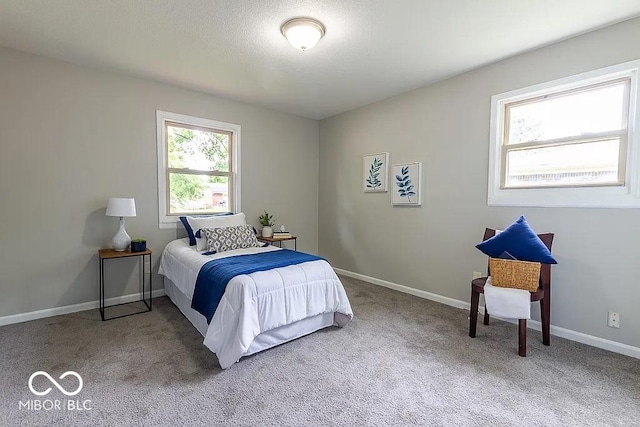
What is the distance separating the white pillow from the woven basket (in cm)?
275

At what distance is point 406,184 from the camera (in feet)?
12.3

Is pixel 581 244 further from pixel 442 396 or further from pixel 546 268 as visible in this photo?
pixel 442 396

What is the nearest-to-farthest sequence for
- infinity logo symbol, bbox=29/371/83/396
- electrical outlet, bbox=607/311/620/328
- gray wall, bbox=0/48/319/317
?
infinity logo symbol, bbox=29/371/83/396
electrical outlet, bbox=607/311/620/328
gray wall, bbox=0/48/319/317

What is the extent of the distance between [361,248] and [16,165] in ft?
12.8

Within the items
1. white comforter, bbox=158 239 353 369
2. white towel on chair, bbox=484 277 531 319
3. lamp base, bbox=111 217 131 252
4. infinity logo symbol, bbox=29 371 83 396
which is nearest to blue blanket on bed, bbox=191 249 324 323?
white comforter, bbox=158 239 353 369

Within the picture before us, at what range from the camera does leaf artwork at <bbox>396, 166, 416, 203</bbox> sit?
12.2 feet

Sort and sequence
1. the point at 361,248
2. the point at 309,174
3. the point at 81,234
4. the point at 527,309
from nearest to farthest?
1. the point at 527,309
2. the point at 81,234
3. the point at 361,248
4. the point at 309,174

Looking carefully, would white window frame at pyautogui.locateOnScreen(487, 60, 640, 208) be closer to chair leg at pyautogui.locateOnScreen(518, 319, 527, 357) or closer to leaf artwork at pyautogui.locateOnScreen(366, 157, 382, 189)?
chair leg at pyautogui.locateOnScreen(518, 319, 527, 357)

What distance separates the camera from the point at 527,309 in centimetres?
222

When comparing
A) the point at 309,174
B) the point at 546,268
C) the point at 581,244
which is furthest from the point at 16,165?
the point at 581,244

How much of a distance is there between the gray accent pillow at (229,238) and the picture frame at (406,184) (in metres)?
1.85

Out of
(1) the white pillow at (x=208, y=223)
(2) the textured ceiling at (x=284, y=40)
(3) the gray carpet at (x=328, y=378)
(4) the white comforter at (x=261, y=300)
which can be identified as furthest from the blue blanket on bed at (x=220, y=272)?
(2) the textured ceiling at (x=284, y=40)

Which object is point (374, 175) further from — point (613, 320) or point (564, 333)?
point (613, 320)

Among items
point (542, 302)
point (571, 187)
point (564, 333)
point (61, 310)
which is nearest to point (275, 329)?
point (542, 302)
